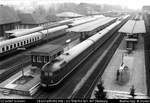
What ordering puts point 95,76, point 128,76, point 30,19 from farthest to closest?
1. point 30,19
2. point 95,76
3. point 128,76

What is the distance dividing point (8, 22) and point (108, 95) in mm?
48987

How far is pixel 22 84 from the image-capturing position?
29.9m

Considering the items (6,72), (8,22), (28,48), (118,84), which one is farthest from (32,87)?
(8,22)

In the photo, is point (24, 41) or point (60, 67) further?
point (24, 41)

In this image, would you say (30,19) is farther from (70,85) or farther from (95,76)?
(70,85)

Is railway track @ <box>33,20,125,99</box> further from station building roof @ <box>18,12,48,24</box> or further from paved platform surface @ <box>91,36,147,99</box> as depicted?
station building roof @ <box>18,12,48,24</box>

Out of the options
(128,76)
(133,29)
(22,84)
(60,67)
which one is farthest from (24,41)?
(133,29)

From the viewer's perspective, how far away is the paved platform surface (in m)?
28.4

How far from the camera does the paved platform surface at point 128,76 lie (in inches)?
1118

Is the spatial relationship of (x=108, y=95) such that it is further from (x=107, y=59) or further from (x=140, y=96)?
(x=107, y=59)

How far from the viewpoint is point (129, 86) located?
29.8m

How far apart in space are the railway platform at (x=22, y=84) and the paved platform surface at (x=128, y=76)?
8.12 metres

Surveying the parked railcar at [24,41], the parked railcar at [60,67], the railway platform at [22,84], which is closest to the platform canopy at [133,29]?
the parked railcar at [24,41]

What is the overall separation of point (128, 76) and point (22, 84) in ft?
50.8
